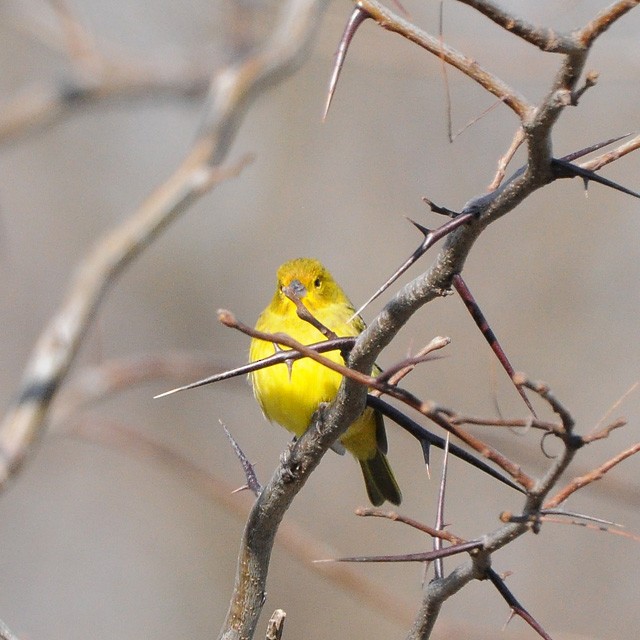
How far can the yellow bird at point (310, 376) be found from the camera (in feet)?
13.7

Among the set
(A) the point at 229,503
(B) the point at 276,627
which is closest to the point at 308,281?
(A) the point at 229,503

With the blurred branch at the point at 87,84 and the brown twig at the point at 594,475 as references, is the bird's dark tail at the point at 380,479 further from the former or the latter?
the blurred branch at the point at 87,84

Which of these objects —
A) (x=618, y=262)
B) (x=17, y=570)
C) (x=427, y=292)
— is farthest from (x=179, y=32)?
(x=427, y=292)

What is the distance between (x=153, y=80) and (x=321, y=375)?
4766mm

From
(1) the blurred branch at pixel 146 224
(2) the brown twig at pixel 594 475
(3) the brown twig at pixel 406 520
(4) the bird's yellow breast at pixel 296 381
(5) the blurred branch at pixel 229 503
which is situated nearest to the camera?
(2) the brown twig at pixel 594 475

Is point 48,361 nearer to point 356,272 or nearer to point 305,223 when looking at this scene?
point 356,272

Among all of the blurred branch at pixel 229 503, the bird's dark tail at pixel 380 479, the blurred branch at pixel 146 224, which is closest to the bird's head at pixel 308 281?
the blurred branch at pixel 146 224

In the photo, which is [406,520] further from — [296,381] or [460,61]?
[296,381]

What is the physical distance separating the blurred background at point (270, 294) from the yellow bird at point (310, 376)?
3717 mm

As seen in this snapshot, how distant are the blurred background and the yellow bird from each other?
3.72 meters

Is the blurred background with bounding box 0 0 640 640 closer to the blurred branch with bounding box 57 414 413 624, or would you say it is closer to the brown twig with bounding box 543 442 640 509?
the blurred branch with bounding box 57 414 413 624

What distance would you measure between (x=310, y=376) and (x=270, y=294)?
7046mm

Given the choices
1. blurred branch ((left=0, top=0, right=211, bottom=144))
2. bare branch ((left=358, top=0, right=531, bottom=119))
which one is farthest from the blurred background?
bare branch ((left=358, top=0, right=531, bottom=119))

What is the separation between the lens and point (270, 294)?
11172mm
